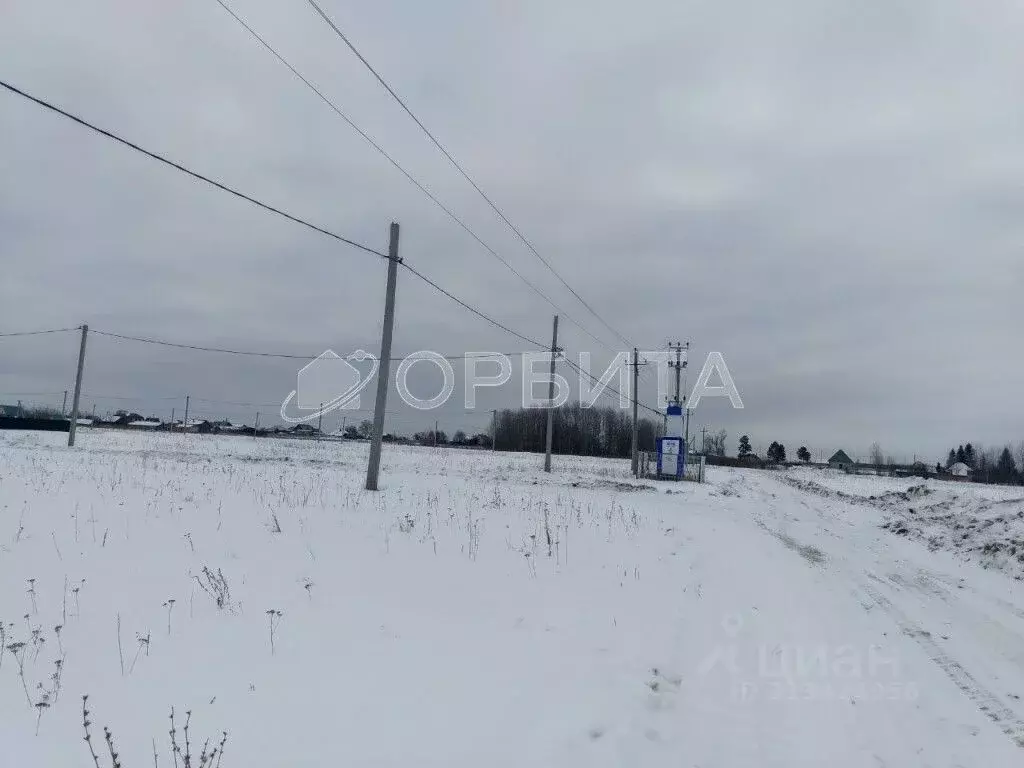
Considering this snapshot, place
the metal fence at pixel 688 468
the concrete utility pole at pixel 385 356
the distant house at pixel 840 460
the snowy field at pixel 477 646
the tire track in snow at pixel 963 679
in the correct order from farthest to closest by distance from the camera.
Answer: the distant house at pixel 840 460
the metal fence at pixel 688 468
the concrete utility pole at pixel 385 356
the tire track in snow at pixel 963 679
the snowy field at pixel 477 646

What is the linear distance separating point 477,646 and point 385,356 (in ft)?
Answer: 34.0

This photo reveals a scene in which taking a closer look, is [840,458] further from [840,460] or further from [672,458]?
[672,458]

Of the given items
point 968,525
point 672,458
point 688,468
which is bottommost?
point 968,525

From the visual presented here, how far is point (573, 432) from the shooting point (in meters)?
94.0

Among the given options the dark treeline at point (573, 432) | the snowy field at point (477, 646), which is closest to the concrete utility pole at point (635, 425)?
the snowy field at point (477, 646)

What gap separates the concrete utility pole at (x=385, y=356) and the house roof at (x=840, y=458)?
376ft

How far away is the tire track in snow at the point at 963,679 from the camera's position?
13.1 ft

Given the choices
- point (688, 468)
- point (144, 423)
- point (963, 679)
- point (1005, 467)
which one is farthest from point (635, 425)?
point (1005, 467)

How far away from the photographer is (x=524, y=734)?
3.65 m

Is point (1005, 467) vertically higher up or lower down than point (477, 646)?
higher up

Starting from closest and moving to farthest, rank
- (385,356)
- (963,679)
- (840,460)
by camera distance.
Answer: (963,679), (385,356), (840,460)

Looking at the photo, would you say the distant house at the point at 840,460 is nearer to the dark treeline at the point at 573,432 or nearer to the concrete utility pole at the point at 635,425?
the dark treeline at the point at 573,432

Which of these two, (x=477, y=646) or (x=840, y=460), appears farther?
(x=840, y=460)

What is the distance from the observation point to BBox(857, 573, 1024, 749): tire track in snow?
3995mm
